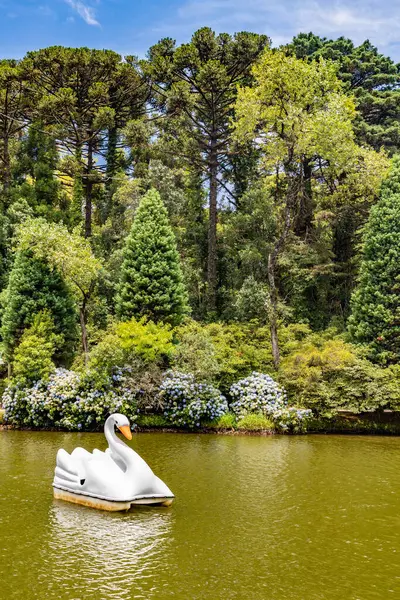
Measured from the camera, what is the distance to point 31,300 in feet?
60.3

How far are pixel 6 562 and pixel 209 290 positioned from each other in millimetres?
20041

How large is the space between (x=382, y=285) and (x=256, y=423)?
6.92 meters

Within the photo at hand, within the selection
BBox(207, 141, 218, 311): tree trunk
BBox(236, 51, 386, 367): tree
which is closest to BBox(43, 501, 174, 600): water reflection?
BBox(236, 51, 386, 367): tree

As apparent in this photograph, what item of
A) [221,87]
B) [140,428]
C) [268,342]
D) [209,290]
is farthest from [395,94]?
[140,428]

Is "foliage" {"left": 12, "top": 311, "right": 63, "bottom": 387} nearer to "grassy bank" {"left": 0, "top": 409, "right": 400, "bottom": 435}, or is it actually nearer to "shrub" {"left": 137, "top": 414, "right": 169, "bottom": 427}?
"grassy bank" {"left": 0, "top": 409, "right": 400, "bottom": 435}

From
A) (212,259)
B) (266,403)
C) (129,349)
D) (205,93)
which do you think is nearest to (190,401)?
(266,403)

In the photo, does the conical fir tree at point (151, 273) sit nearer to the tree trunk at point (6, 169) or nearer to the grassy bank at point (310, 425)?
the grassy bank at point (310, 425)

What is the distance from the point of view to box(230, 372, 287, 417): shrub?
16.9m

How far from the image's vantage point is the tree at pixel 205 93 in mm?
25969

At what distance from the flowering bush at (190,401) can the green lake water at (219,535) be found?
12.6 feet

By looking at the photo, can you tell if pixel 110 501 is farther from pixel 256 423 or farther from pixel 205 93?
pixel 205 93

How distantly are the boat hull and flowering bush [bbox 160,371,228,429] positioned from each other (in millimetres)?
7610

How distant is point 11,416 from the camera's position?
56.6 feet

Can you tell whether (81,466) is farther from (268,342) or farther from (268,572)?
(268,342)
